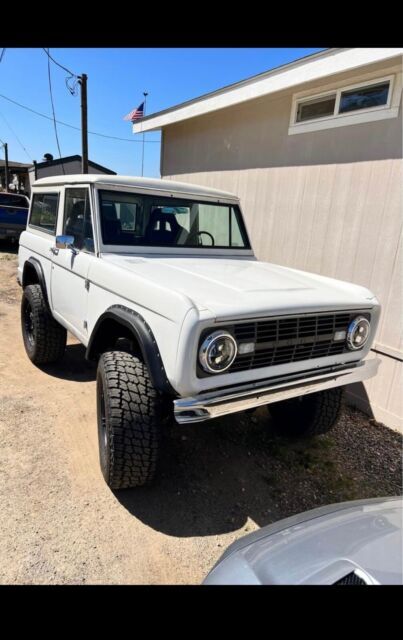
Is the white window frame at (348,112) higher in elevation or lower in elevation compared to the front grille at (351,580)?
higher

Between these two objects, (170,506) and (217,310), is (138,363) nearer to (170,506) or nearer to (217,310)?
(217,310)

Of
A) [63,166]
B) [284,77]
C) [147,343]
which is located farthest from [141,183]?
[63,166]

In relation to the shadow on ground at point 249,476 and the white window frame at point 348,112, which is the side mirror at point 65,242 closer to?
the shadow on ground at point 249,476

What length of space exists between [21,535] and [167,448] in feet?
4.03

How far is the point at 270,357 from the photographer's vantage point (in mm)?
2357

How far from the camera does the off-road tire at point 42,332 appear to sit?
13.4ft

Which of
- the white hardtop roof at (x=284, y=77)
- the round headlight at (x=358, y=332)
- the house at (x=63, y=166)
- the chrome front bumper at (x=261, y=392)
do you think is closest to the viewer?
the chrome front bumper at (x=261, y=392)

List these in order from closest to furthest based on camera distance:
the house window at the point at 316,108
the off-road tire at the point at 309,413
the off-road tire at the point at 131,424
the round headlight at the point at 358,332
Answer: the off-road tire at the point at 131,424, the round headlight at the point at 358,332, the off-road tire at the point at 309,413, the house window at the point at 316,108

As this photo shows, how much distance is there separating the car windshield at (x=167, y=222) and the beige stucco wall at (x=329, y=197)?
1.12 meters

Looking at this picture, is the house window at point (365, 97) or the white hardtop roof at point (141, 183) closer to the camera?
the white hardtop roof at point (141, 183)

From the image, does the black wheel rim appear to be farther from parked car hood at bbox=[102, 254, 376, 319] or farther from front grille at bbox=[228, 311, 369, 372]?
front grille at bbox=[228, 311, 369, 372]

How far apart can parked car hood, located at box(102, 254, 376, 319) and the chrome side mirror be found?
17.8 inches

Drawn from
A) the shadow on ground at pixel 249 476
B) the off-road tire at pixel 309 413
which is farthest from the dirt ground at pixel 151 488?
the off-road tire at pixel 309 413
